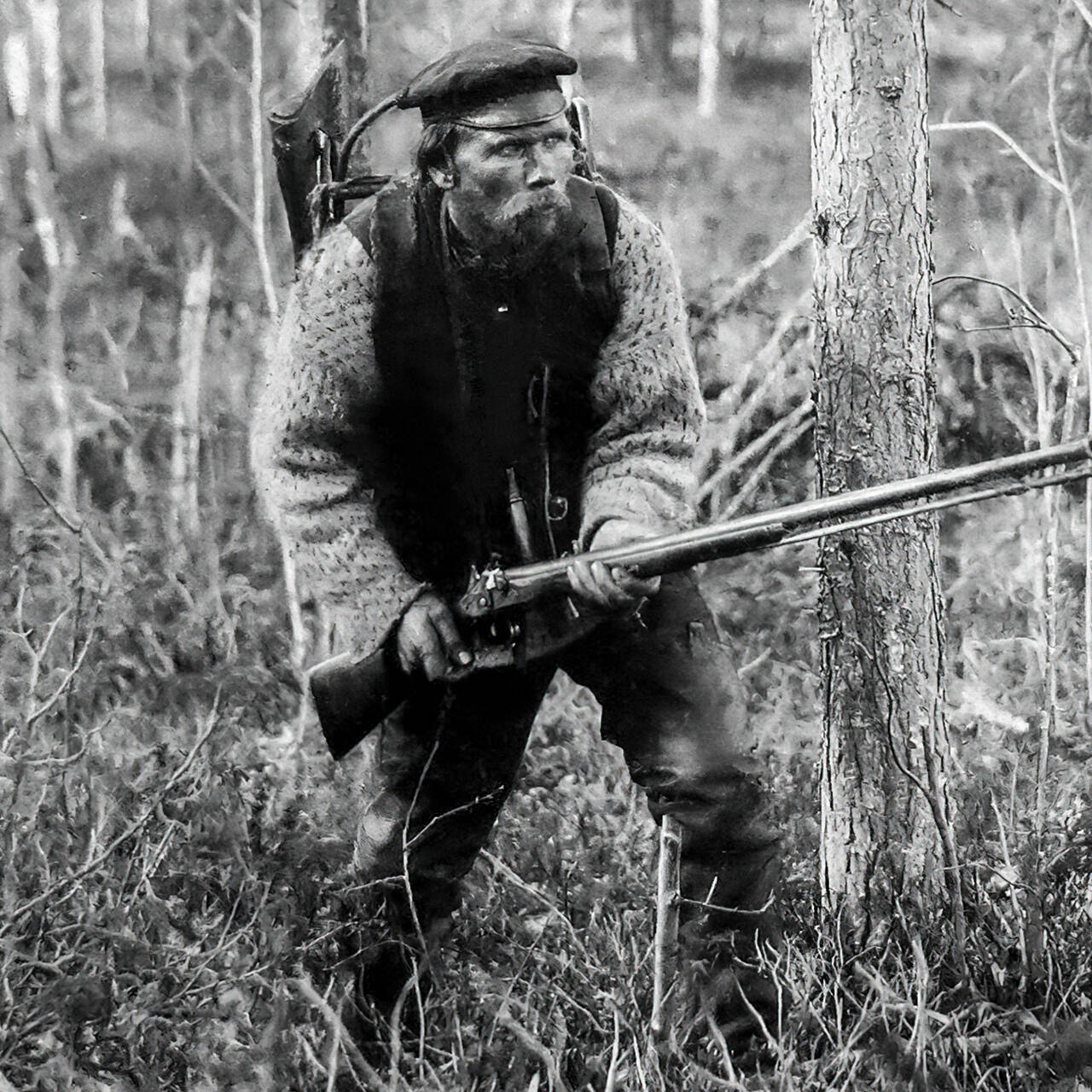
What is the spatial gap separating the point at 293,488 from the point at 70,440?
1.11 m

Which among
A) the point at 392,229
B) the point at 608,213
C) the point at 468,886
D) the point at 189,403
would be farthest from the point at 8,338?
the point at 468,886

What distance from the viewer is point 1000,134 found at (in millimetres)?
4145

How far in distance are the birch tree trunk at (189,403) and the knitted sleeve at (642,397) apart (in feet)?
4.25

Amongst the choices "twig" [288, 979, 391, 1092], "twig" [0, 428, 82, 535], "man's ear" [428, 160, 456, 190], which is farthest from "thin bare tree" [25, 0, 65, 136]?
"twig" [288, 979, 391, 1092]

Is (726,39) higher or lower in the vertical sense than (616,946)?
higher

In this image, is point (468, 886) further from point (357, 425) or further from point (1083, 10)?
point (1083, 10)

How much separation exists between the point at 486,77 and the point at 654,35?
106cm

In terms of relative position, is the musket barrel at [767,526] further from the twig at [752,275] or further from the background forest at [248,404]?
the twig at [752,275]

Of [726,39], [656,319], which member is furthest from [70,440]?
[726,39]

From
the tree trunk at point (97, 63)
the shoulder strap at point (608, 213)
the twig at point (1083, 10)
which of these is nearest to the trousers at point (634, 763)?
the shoulder strap at point (608, 213)

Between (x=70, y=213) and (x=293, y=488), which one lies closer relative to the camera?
(x=293, y=488)

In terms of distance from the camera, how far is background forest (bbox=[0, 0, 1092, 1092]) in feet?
12.2

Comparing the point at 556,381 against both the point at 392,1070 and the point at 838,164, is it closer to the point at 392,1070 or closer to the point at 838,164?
the point at 838,164

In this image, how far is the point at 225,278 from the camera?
4.18 meters
